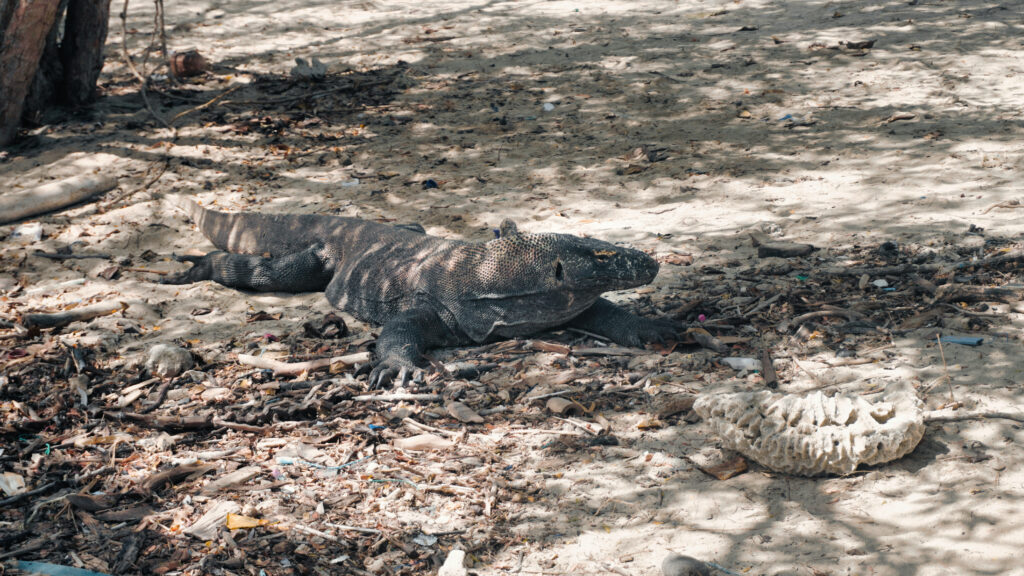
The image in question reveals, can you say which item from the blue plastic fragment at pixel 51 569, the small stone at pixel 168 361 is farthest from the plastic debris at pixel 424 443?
the small stone at pixel 168 361

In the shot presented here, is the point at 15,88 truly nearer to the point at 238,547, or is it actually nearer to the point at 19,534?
the point at 19,534

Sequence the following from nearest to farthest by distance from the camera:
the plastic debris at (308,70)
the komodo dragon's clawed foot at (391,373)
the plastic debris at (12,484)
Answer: the plastic debris at (12,484) → the komodo dragon's clawed foot at (391,373) → the plastic debris at (308,70)

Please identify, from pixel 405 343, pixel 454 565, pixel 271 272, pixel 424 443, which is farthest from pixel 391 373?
pixel 271 272

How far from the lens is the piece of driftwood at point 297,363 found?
4.79 metres

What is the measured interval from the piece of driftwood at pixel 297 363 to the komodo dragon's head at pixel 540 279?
72cm

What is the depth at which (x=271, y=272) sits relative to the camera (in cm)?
627

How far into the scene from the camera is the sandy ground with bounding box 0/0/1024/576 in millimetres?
3215

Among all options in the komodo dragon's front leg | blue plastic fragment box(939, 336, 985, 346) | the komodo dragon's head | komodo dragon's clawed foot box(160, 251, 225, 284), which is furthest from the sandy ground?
the komodo dragon's front leg

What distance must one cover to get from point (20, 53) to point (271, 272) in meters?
3.89

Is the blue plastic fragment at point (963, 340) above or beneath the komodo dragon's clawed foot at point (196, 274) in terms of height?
above

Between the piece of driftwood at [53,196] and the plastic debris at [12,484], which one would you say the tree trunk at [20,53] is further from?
the plastic debris at [12,484]

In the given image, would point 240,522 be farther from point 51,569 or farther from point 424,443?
point 424,443

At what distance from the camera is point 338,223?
6.51 m

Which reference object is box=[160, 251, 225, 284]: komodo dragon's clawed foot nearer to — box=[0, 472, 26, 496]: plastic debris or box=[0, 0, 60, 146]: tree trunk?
box=[0, 472, 26, 496]: plastic debris
